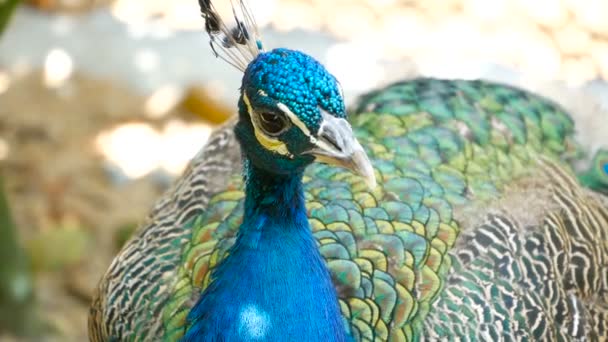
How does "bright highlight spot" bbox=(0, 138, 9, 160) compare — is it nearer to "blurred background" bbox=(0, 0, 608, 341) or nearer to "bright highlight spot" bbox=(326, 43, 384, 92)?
"blurred background" bbox=(0, 0, 608, 341)

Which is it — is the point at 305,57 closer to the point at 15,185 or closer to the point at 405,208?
the point at 405,208

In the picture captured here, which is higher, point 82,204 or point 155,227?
point 155,227

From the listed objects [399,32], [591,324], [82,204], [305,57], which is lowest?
[82,204]

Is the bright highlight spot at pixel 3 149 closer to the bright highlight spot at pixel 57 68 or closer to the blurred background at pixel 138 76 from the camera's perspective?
the blurred background at pixel 138 76

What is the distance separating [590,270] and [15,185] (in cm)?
234

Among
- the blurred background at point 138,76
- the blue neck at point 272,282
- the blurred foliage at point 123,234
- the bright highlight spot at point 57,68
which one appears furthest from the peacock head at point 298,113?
the bright highlight spot at point 57,68

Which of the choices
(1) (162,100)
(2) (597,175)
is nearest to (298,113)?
(2) (597,175)

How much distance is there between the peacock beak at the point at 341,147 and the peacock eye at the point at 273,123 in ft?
0.23

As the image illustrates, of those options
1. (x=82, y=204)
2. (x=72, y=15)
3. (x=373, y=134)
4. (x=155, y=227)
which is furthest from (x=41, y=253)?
(x=72, y=15)

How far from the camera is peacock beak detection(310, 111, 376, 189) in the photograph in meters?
1.81

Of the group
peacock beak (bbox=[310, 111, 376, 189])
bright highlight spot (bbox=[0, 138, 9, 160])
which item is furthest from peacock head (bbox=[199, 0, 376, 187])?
bright highlight spot (bbox=[0, 138, 9, 160])

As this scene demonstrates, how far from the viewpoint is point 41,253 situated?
3.49 metres

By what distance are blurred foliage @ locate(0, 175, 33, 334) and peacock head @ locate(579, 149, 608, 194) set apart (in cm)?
165

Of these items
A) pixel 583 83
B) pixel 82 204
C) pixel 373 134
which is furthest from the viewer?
pixel 583 83
